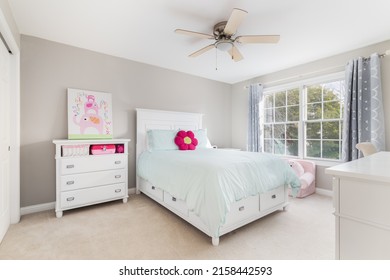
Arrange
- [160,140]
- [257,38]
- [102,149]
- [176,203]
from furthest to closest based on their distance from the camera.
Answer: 1. [160,140]
2. [102,149]
3. [176,203]
4. [257,38]

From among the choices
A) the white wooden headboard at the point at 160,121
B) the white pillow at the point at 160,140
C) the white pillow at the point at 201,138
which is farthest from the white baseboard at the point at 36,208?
the white pillow at the point at 201,138

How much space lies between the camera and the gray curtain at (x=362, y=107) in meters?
2.65

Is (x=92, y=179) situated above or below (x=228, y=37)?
below

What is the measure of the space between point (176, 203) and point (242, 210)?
0.80 metres

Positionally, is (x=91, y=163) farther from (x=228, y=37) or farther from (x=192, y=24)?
(x=228, y=37)

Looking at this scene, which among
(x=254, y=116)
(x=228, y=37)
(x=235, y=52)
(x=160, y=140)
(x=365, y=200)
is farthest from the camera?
(x=254, y=116)

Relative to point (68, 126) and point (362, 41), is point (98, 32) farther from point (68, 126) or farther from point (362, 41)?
point (362, 41)

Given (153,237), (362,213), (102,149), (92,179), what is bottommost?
(153,237)

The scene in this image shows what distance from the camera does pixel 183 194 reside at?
2.03 meters

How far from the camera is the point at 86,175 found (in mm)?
2545

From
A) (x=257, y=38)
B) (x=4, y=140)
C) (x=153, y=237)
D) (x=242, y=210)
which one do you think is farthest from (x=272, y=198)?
(x=4, y=140)

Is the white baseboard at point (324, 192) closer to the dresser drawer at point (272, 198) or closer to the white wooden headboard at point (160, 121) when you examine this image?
the dresser drawer at point (272, 198)

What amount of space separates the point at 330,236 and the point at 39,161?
12.2 feet

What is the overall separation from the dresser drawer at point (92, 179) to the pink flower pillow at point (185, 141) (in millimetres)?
1026
